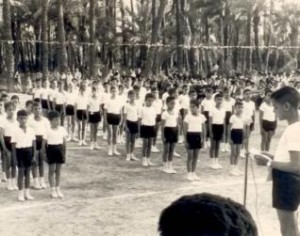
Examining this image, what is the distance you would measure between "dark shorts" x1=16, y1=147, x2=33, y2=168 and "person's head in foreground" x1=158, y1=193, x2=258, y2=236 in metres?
7.61

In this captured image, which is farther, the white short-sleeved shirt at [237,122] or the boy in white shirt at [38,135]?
the white short-sleeved shirt at [237,122]

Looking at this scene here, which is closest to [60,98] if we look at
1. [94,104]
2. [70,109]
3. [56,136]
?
[70,109]

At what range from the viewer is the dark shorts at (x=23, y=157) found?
9.34 meters

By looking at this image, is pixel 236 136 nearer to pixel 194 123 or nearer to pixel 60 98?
pixel 194 123

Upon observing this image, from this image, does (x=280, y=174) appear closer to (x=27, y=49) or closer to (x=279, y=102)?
(x=279, y=102)

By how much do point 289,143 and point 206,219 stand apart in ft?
11.2

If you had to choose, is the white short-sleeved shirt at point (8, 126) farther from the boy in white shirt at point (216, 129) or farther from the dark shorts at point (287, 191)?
the dark shorts at point (287, 191)

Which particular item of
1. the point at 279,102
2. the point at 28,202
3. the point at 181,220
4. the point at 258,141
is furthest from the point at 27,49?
the point at 181,220

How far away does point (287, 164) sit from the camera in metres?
5.06

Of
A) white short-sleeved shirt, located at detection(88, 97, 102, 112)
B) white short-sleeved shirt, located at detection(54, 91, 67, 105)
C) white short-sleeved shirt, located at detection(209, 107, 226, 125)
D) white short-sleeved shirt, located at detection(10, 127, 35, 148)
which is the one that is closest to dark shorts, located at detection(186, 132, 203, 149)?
white short-sleeved shirt, located at detection(209, 107, 226, 125)

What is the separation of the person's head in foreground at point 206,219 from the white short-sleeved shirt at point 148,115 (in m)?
10.6

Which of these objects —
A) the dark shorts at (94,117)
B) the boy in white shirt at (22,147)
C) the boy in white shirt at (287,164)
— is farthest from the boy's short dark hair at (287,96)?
the dark shorts at (94,117)

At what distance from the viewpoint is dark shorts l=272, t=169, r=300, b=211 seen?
521cm

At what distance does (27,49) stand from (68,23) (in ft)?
13.5
